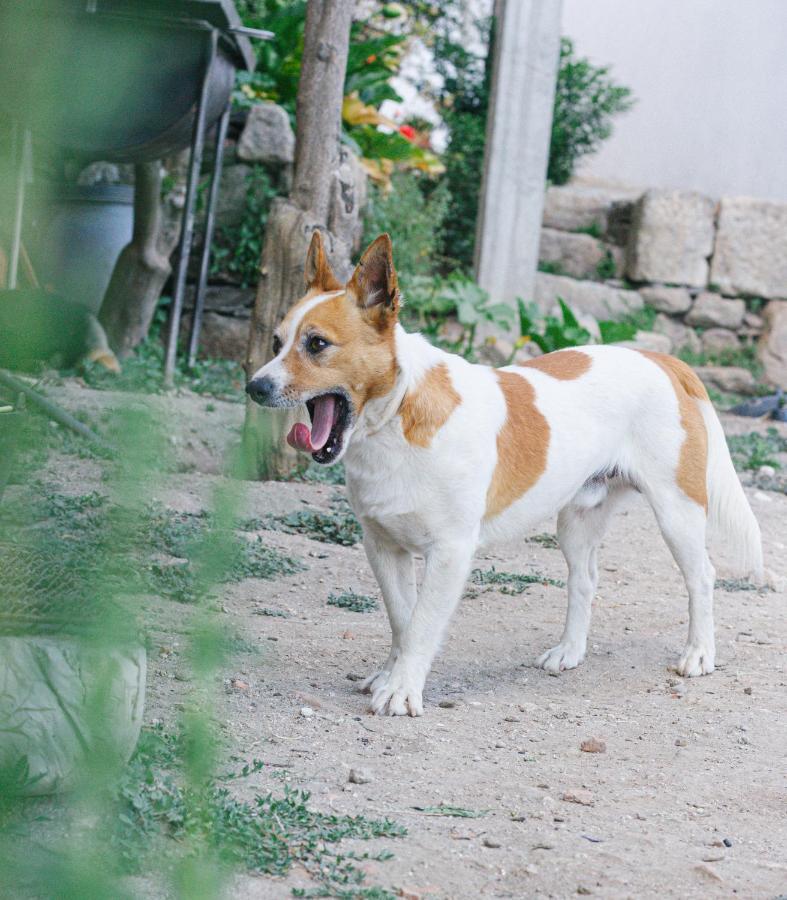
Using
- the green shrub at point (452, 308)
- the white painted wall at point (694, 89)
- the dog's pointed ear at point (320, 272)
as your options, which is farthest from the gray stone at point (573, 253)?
the dog's pointed ear at point (320, 272)

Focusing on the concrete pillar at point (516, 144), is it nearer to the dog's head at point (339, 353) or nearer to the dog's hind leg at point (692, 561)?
the dog's hind leg at point (692, 561)

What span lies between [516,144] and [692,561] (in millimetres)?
6871

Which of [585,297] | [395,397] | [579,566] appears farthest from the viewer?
[585,297]

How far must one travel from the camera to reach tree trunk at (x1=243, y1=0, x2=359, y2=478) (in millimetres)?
5066

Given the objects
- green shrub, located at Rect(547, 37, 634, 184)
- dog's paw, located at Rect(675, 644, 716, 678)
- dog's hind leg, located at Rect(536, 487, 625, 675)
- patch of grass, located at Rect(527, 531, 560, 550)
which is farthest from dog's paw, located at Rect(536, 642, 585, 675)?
green shrub, located at Rect(547, 37, 634, 184)

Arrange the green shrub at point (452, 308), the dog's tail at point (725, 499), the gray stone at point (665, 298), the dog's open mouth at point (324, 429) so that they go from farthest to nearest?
the gray stone at point (665, 298) → the green shrub at point (452, 308) → the dog's tail at point (725, 499) → the dog's open mouth at point (324, 429)

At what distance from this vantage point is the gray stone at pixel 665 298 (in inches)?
428

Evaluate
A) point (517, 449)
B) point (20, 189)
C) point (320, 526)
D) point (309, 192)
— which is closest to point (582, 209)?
point (309, 192)

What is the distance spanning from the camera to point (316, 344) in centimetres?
284

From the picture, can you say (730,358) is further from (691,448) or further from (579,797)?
(579,797)

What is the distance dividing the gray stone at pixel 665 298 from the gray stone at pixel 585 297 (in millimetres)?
150

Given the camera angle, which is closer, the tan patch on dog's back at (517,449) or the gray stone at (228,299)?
the tan patch on dog's back at (517,449)

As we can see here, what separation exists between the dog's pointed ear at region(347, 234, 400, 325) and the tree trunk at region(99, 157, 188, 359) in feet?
14.7

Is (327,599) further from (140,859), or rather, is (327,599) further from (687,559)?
(140,859)
